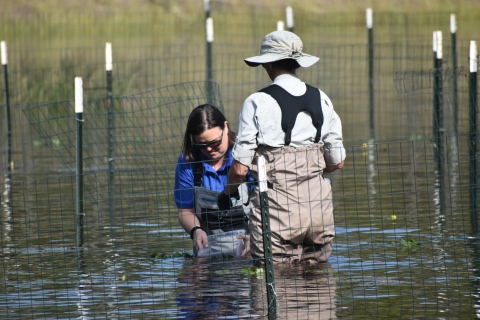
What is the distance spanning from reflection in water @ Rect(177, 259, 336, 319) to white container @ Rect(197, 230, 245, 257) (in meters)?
0.10

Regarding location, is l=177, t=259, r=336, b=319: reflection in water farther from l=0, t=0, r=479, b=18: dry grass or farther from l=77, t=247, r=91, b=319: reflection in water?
l=0, t=0, r=479, b=18: dry grass

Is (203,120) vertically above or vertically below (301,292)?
above

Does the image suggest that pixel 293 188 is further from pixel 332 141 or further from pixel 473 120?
pixel 473 120

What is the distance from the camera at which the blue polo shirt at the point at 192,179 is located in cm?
750

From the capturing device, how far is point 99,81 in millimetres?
21953

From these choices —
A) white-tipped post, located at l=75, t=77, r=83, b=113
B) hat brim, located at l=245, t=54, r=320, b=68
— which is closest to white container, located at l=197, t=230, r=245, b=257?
hat brim, located at l=245, t=54, r=320, b=68

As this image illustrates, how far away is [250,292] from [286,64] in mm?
1663

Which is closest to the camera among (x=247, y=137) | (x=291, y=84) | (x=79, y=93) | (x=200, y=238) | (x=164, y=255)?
(x=247, y=137)

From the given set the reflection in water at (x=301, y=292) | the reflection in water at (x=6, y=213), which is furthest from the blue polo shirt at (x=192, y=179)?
the reflection in water at (x=6, y=213)

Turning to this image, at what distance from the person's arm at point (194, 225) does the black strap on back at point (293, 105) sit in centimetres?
128

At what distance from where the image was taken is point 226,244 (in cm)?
744

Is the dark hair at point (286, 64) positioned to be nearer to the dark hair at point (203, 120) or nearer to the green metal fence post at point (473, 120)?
the dark hair at point (203, 120)

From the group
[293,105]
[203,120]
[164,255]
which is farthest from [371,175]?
[293,105]

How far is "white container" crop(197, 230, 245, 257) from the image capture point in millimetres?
7406
